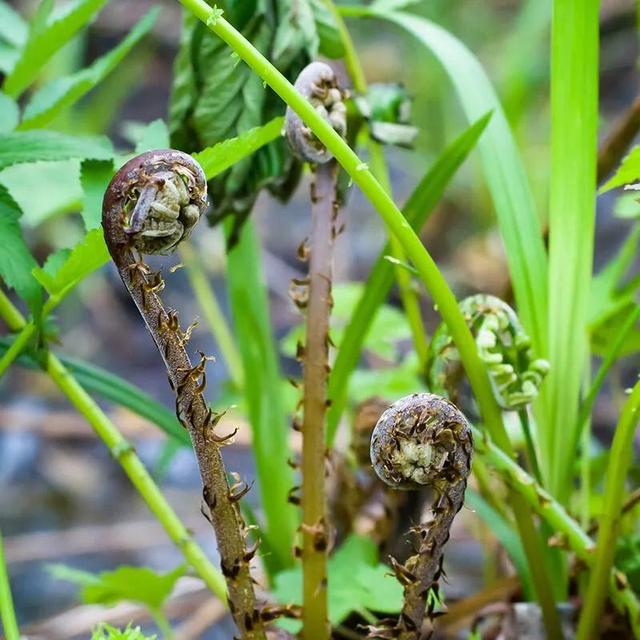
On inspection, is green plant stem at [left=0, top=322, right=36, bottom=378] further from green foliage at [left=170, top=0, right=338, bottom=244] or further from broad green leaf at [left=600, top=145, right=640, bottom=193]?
broad green leaf at [left=600, top=145, right=640, bottom=193]

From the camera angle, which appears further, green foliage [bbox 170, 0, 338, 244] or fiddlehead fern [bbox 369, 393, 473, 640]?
green foliage [bbox 170, 0, 338, 244]

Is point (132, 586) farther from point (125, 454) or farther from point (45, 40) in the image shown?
point (45, 40)

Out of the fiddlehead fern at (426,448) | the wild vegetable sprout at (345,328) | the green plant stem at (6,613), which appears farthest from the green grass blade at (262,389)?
the fiddlehead fern at (426,448)

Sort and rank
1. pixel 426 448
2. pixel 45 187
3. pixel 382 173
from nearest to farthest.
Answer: pixel 426 448 → pixel 382 173 → pixel 45 187

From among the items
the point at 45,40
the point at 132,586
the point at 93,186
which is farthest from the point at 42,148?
the point at 132,586

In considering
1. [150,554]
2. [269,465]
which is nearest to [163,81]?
[150,554]

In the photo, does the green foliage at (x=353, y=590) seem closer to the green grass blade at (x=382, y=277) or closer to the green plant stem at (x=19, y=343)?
the green grass blade at (x=382, y=277)

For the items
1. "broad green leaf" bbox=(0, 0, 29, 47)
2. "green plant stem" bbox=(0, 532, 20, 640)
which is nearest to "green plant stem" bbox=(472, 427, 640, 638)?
"green plant stem" bbox=(0, 532, 20, 640)
